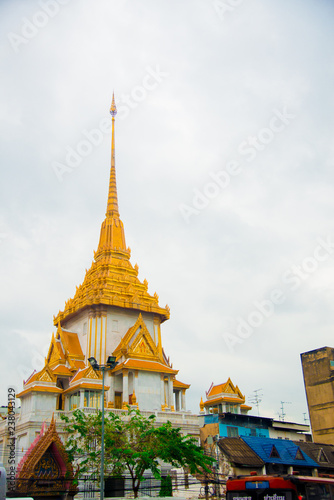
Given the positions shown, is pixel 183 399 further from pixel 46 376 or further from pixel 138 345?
pixel 46 376

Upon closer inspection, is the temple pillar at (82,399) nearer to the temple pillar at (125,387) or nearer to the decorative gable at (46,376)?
the decorative gable at (46,376)

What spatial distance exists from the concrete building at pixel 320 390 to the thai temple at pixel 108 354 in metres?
14.3

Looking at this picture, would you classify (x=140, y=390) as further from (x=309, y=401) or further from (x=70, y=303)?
(x=309, y=401)

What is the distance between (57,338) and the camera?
53906 mm

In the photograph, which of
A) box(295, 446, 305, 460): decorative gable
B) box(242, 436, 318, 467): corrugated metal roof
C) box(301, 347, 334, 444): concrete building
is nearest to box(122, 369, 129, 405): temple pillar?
box(242, 436, 318, 467): corrugated metal roof

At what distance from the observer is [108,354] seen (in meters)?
50.6

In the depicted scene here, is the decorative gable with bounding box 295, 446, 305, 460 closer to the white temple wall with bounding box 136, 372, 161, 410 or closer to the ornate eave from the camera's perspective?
the white temple wall with bounding box 136, 372, 161, 410

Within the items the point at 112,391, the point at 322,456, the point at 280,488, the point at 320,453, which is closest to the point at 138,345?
the point at 112,391

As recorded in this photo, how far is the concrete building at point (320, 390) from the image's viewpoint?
176 ft

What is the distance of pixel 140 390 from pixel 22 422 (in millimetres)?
11053

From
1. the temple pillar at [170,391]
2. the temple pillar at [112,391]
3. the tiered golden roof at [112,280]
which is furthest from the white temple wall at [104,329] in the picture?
the temple pillar at [170,391]

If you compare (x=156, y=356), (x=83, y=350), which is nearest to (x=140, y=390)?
(x=156, y=356)

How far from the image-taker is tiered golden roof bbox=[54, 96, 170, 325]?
53500 mm

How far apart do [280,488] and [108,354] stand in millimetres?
32824
